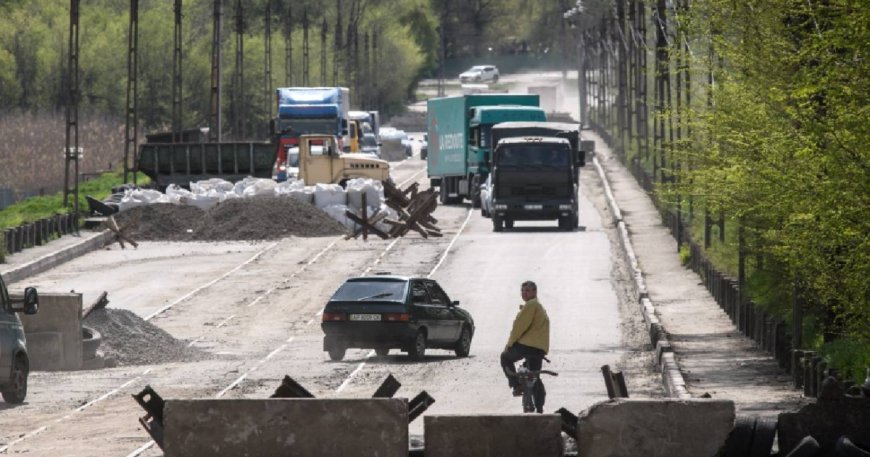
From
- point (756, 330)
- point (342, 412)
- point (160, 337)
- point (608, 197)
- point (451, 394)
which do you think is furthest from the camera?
point (608, 197)

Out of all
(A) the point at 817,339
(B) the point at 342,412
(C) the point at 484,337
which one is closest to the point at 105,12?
(C) the point at 484,337

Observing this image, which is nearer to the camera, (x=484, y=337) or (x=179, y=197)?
(x=484, y=337)

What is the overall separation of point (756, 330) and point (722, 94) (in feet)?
19.4

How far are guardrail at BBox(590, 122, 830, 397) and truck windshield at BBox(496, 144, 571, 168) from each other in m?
5.78

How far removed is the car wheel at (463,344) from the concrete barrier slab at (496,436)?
15.8 metres

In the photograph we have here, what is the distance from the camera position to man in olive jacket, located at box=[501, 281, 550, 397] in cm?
2248

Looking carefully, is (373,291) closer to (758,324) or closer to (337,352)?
(337,352)

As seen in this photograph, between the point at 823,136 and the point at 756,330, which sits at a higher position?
the point at 823,136

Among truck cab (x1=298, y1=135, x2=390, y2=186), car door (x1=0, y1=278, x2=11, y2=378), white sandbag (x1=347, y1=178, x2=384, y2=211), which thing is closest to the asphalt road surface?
car door (x1=0, y1=278, x2=11, y2=378)

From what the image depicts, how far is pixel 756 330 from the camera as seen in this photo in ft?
107

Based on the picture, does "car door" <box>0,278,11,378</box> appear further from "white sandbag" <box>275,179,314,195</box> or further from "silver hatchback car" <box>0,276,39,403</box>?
"white sandbag" <box>275,179,314,195</box>

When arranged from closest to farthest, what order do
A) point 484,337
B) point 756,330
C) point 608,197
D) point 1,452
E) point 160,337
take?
1. point 1,452
2. point 756,330
3. point 160,337
4. point 484,337
5. point 608,197

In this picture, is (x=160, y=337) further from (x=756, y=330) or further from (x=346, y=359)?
(x=756, y=330)

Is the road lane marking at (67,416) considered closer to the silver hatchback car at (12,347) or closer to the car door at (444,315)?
the silver hatchback car at (12,347)
